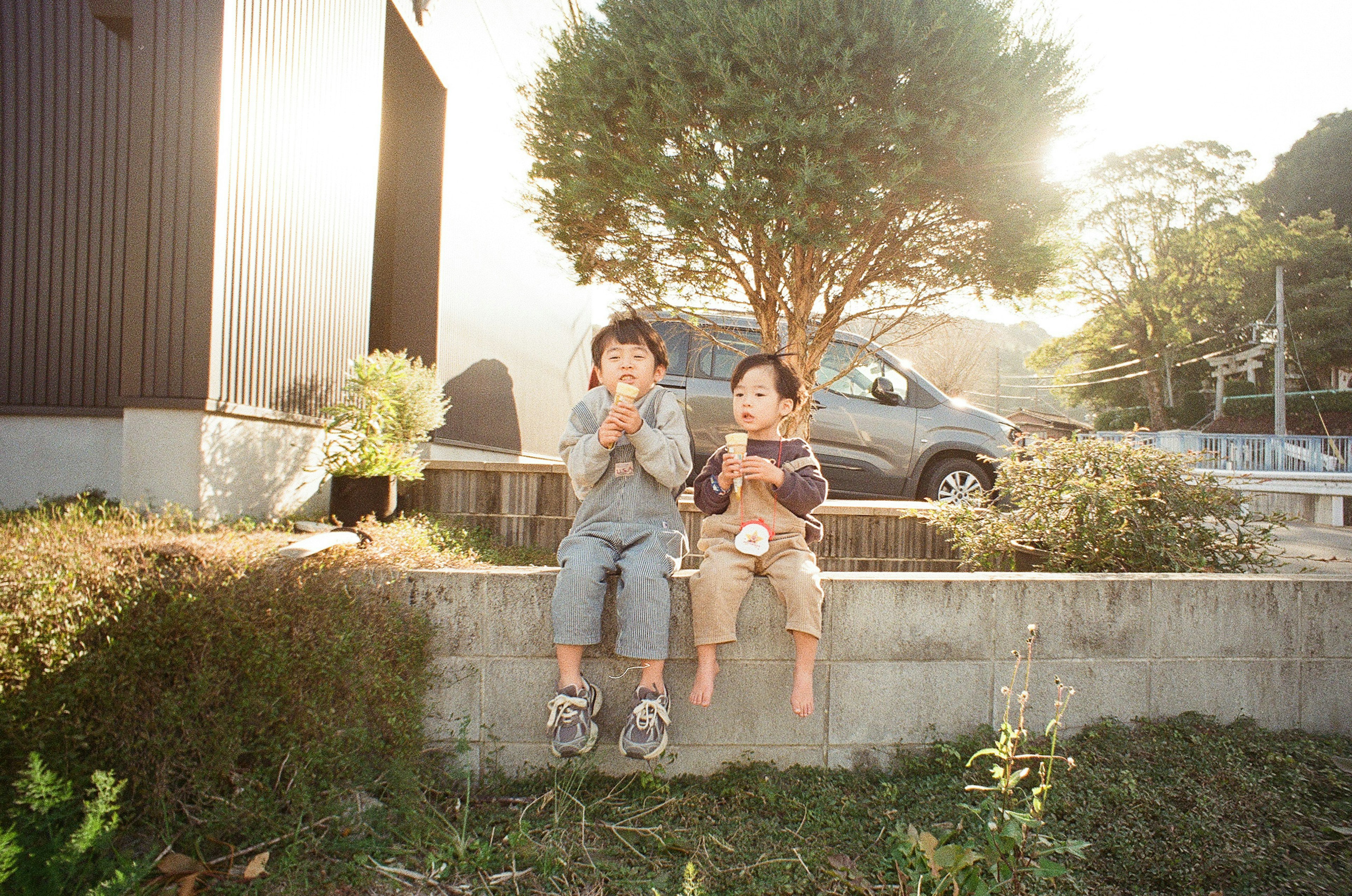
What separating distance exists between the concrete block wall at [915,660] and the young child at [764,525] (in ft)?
0.38

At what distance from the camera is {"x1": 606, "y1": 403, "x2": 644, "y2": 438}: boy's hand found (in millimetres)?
2488

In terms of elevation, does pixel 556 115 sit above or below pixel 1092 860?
above

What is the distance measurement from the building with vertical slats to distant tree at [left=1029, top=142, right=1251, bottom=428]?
34261 mm

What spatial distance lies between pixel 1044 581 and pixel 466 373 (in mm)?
6531

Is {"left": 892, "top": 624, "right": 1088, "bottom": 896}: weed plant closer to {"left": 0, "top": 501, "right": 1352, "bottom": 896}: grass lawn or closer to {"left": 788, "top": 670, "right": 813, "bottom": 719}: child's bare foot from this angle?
{"left": 0, "top": 501, "right": 1352, "bottom": 896}: grass lawn

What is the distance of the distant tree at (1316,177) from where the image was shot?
32719mm

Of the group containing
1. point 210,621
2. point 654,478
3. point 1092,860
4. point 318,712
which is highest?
point 654,478

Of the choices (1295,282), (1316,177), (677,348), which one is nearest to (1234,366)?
(1295,282)

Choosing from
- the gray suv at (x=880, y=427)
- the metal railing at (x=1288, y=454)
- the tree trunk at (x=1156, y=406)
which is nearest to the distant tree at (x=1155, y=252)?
the tree trunk at (x=1156, y=406)

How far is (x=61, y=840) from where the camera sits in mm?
1838

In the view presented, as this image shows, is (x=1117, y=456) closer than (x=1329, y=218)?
Yes

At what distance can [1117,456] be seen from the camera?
3707 mm

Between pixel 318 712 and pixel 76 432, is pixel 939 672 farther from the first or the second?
pixel 76 432

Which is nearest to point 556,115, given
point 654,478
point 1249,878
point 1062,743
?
point 654,478
